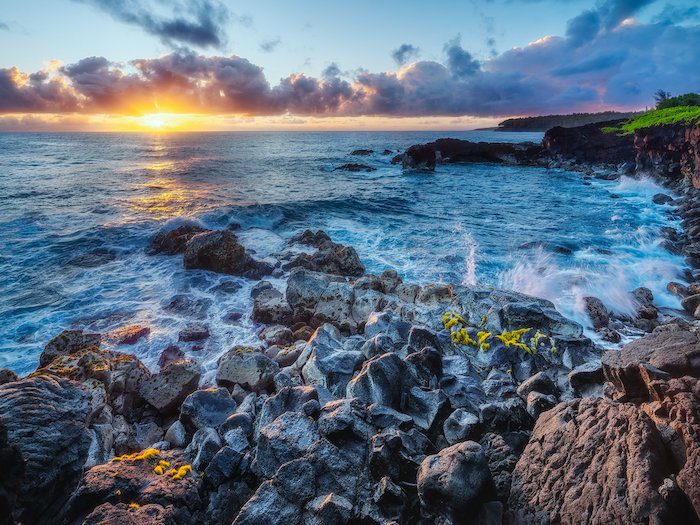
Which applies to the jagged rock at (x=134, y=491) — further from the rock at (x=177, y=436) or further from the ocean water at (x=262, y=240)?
the ocean water at (x=262, y=240)

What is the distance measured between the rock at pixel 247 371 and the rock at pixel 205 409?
38.2 inches

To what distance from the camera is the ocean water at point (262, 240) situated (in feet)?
42.3

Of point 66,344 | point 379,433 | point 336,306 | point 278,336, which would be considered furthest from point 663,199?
point 66,344

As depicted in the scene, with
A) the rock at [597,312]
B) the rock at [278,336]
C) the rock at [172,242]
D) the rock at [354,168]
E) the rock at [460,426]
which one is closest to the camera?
the rock at [460,426]

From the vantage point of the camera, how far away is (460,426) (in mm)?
5496

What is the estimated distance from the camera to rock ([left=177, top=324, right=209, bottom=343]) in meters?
11.2

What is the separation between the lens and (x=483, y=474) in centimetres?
420

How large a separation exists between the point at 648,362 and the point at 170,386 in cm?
935

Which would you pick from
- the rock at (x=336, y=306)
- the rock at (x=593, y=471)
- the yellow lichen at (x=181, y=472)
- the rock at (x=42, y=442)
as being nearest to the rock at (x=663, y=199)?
the rock at (x=336, y=306)

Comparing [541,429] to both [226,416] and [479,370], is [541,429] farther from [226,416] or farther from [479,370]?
[226,416]

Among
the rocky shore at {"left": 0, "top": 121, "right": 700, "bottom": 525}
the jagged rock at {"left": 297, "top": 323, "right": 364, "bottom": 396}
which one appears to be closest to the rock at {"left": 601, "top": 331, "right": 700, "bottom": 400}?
the rocky shore at {"left": 0, "top": 121, "right": 700, "bottom": 525}

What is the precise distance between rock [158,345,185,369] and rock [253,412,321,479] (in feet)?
21.6

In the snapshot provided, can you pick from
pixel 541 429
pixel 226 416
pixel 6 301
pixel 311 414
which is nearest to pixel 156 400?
pixel 226 416

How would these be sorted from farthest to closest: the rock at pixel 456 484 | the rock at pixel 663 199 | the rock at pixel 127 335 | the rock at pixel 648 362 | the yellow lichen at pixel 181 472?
the rock at pixel 663 199, the rock at pixel 127 335, the rock at pixel 648 362, the yellow lichen at pixel 181 472, the rock at pixel 456 484
